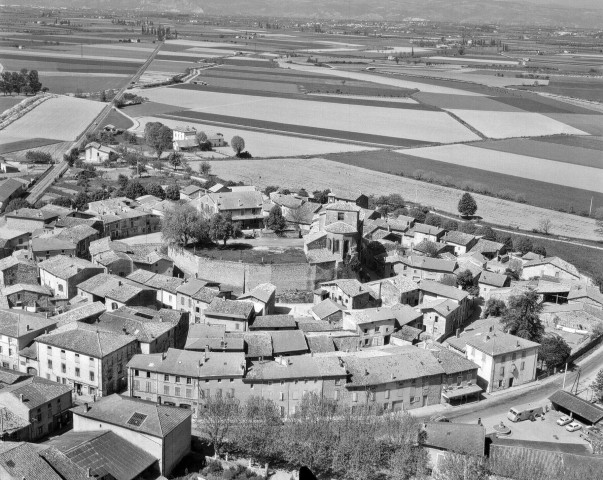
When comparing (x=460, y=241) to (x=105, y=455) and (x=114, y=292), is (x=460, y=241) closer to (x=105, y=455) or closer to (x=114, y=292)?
(x=114, y=292)

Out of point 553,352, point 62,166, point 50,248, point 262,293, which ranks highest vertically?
point 50,248

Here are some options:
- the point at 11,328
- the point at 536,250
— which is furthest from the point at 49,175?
the point at 536,250

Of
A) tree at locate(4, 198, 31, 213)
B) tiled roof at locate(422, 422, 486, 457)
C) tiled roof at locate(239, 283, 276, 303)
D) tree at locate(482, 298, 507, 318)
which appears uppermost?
tree at locate(4, 198, 31, 213)

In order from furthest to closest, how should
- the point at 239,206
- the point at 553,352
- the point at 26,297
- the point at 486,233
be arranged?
1. the point at 486,233
2. the point at 239,206
3. the point at 26,297
4. the point at 553,352

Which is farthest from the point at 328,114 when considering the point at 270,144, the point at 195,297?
the point at 195,297

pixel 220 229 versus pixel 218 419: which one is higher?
pixel 220 229

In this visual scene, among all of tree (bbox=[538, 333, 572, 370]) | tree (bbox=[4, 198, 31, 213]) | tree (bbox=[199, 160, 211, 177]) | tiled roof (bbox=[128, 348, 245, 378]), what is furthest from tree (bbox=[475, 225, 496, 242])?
tree (bbox=[4, 198, 31, 213])

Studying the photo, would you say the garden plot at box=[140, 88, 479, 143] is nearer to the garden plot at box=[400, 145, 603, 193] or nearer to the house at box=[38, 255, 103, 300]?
the garden plot at box=[400, 145, 603, 193]
